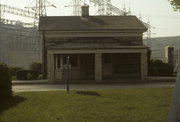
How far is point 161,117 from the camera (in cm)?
1119

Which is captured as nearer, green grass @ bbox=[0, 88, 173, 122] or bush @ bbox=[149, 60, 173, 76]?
green grass @ bbox=[0, 88, 173, 122]

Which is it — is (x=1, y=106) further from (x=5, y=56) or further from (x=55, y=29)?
(x=5, y=56)

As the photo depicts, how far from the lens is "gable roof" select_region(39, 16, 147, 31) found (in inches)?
1359

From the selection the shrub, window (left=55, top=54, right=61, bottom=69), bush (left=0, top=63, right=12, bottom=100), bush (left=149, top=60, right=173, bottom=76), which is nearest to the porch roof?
window (left=55, top=54, right=61, bottom=69)

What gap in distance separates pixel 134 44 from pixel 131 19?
4396 mm

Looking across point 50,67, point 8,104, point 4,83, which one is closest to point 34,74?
point 50,67

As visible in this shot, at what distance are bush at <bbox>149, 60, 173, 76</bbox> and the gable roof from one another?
180 inches

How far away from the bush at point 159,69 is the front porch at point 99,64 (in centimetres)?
292

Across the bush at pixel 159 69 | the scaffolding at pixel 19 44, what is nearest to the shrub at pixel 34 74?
the bush at pixel 159 69

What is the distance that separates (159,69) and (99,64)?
814 cm

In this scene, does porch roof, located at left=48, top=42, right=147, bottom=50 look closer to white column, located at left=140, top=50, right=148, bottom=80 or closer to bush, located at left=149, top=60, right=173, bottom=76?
white column, located at left=140, top=50, right=148, bottom=80

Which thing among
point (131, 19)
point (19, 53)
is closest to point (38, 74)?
point (131, 19)

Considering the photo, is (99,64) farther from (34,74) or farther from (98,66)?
(34,74)

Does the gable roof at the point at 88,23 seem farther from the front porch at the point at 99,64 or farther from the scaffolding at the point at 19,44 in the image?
the scaffolding at the point at 19,44
